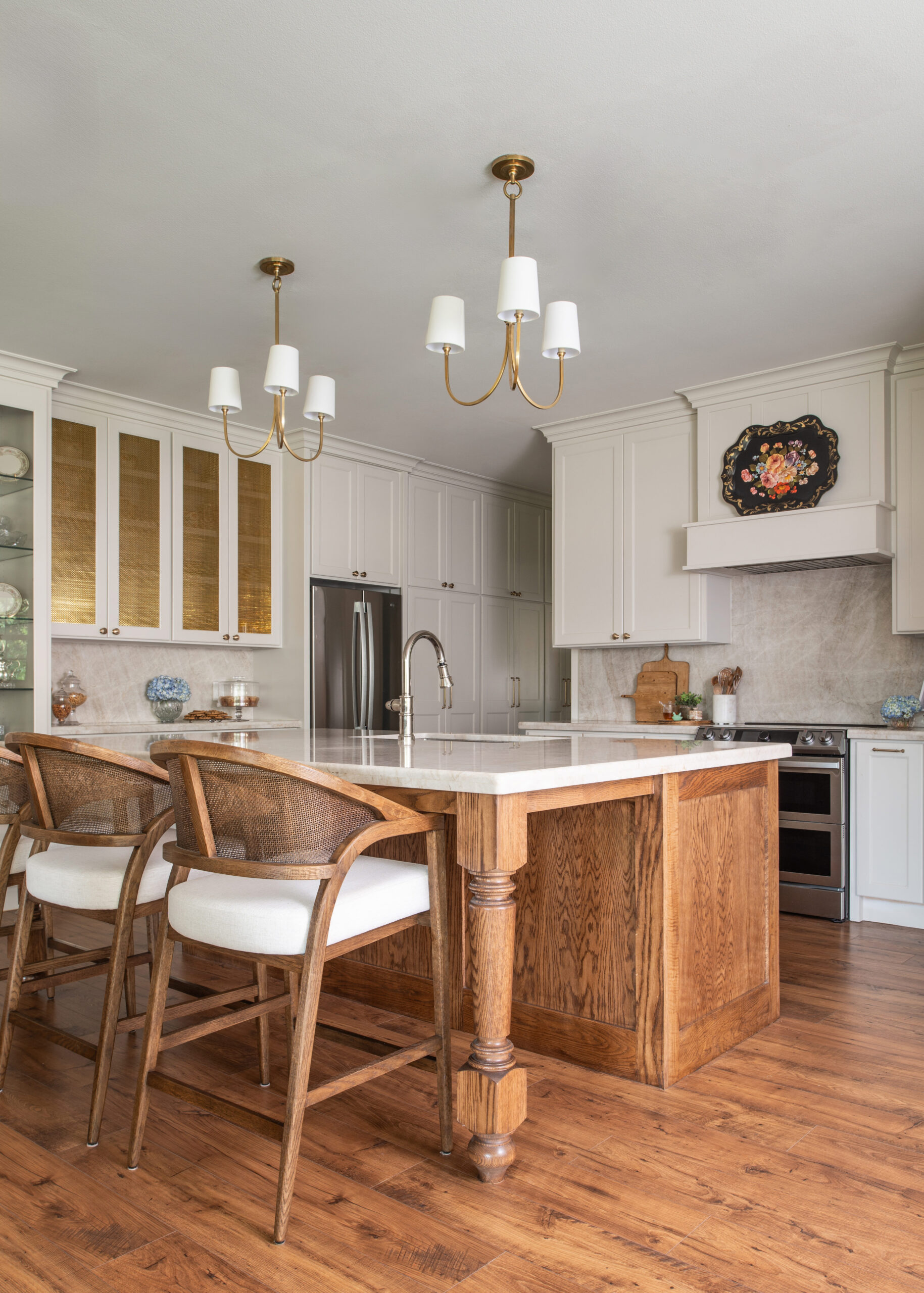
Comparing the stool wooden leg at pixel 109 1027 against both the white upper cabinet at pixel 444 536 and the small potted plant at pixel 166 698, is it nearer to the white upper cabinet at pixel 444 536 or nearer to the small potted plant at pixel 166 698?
the small potted plant at pixel 166 698

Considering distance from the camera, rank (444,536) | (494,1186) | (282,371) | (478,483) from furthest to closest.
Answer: (478,483) → (444,536) → (282,371) → (494,1186)

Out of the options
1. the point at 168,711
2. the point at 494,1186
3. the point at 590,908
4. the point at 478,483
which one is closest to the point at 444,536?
the point at 478,483

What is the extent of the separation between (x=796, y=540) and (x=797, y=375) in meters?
0.77

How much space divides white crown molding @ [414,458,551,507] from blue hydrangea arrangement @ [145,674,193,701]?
2.01 m

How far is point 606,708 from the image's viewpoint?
5535 mm

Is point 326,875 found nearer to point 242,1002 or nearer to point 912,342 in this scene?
point 242,1002

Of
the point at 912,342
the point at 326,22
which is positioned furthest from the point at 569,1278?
the point at 912,342

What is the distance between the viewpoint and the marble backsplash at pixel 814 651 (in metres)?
4.54

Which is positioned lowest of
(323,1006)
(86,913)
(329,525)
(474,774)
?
(323,1006)

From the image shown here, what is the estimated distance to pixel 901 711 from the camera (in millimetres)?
4238

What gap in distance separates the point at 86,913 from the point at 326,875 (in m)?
0.76

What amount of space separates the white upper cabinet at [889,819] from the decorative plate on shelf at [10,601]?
364 centimetres

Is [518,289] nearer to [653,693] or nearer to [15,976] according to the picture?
[15,976]

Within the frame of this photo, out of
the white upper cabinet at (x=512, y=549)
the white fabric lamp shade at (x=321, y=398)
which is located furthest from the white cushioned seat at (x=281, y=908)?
the white upper cabinet at (x=512, y=549)
